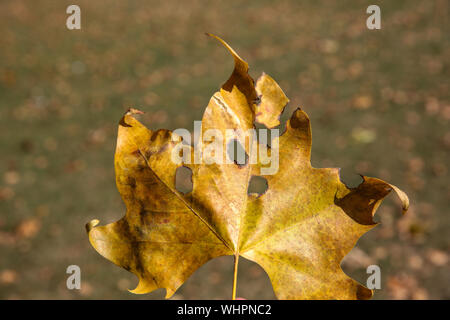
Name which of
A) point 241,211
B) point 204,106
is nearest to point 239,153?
point 241,211

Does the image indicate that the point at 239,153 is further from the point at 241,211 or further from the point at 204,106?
the point at 204,106

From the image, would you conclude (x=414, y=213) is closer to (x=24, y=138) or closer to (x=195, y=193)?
(x=195, y=193)

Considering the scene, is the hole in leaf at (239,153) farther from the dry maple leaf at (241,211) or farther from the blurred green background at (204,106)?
the blurred green background at (204,106)

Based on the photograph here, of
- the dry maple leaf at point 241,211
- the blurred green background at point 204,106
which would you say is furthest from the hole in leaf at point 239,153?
the blurred green background at point 204,106

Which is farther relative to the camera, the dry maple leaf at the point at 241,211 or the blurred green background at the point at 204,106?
the blurred green background at the point at 204,106
